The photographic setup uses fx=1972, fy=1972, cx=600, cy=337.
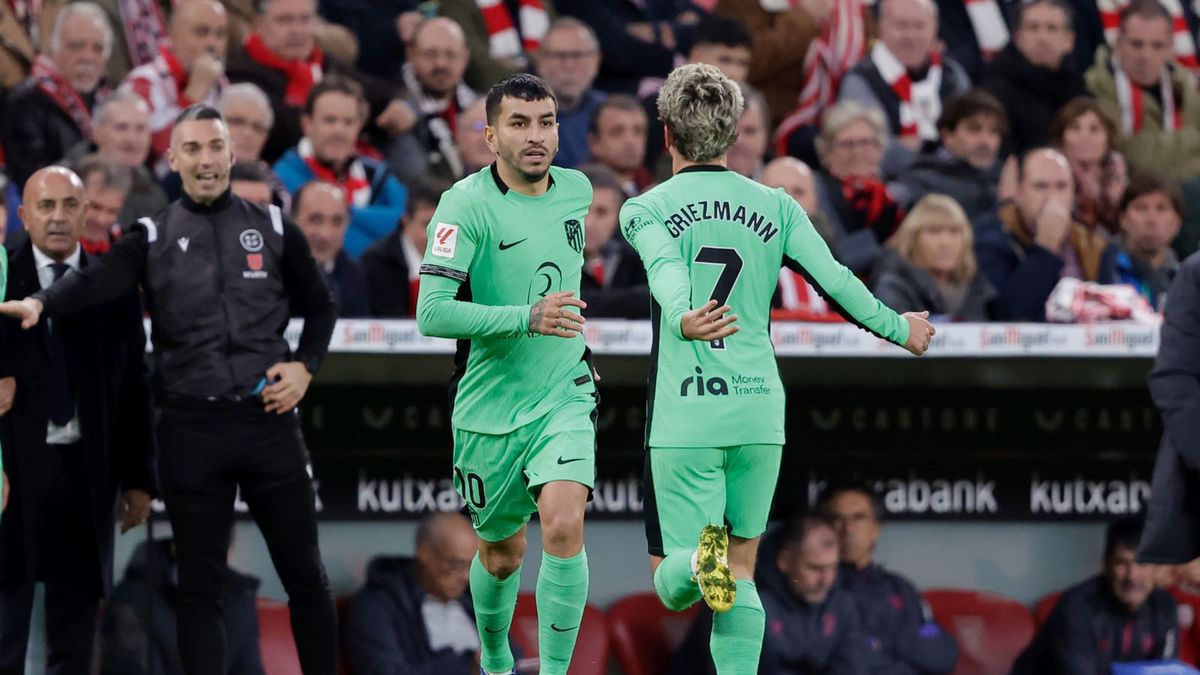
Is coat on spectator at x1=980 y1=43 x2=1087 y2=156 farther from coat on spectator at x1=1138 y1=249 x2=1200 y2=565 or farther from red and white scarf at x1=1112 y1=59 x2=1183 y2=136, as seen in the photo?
coat on spectator at x1=1138 y1=249 x2=1200 y2=565

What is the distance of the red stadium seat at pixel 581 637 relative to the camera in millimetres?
8977

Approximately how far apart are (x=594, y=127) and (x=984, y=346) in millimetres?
2307

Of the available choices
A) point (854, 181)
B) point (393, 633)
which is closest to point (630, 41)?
point (854, 181)

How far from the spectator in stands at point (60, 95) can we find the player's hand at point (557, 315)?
434 centimetres

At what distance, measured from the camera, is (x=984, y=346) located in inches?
365

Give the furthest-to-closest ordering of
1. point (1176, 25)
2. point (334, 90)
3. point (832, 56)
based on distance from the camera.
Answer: point (1176, 25), point (832, 56), point (334, 90)

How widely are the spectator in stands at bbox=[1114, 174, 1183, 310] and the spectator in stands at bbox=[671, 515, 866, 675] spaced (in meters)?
2.42

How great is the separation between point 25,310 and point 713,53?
4.84m

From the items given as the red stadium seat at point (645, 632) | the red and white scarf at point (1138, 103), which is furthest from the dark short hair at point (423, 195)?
the red and white scarf at point (1138, 103)

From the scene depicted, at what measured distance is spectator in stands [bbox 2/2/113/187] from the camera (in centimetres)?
965

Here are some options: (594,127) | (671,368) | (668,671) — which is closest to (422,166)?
(594,127)

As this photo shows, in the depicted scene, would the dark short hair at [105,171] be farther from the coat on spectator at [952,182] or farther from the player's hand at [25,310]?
the coat on spectator at [952,182]

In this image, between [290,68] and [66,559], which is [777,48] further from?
[66,559]

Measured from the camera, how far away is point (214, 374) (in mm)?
7211
